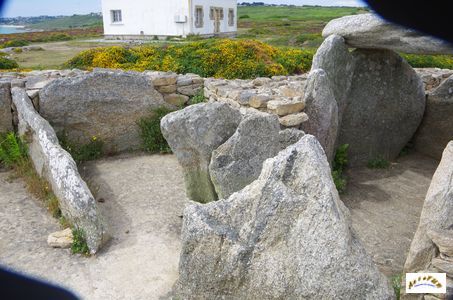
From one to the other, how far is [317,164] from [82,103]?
502 cm

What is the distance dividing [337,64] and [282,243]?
4.31 m

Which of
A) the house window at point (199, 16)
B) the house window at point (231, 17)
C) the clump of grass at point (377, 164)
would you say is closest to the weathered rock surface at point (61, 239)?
the clump of grass at point (377, 164)

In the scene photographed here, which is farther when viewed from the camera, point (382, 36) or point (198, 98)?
point (198, 98)

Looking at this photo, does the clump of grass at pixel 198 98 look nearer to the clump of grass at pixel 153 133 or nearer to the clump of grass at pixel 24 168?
the clump of grass at pixel 153 133

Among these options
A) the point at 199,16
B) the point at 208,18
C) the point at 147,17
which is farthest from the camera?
the point at 208,18

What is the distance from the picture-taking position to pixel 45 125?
5.97m

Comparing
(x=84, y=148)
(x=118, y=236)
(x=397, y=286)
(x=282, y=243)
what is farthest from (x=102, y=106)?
(x=397, y=286)

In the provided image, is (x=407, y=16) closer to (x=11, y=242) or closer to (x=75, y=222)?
(x=75, y=222)

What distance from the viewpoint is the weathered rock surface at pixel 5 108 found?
686 centimetres

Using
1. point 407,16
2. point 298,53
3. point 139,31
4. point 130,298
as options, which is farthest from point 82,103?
point 139,31

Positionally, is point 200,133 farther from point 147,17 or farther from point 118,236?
point 147,17

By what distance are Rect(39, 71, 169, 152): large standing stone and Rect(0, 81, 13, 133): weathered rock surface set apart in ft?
1.93

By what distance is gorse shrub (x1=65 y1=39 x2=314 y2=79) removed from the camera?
10711mm

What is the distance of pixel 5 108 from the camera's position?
6.91m
